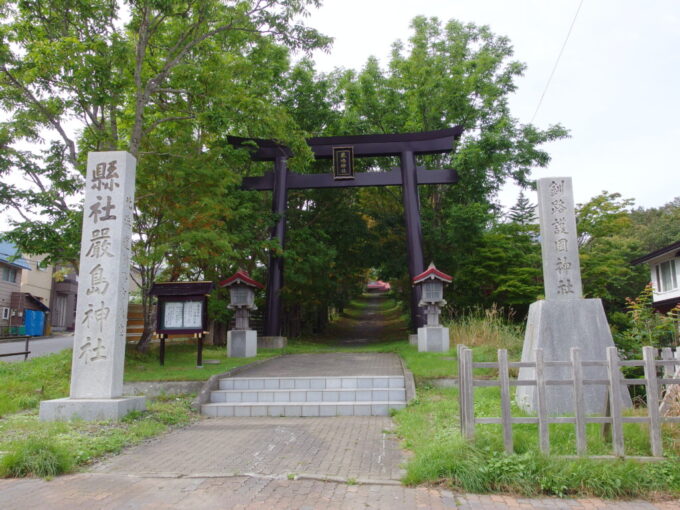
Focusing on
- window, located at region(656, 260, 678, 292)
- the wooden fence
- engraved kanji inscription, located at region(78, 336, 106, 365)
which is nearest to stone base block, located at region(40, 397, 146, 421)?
engraved kanji inscription, located at region(78, 336, 106, 365)

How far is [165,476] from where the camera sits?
488 cm

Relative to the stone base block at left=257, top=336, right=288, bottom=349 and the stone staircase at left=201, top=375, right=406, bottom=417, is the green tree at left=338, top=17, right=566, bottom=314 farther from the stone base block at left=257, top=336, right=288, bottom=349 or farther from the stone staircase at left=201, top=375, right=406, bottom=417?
the stone staircase at left=201, top=375, right=406, bottom=417

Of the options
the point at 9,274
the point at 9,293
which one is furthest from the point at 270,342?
the point at 9,274

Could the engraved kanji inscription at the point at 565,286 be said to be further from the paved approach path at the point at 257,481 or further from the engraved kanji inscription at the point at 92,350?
the engraved kanji inscription at the point at 92,350

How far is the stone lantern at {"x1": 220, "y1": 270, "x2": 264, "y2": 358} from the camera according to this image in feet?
46.4

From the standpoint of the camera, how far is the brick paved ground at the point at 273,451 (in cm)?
509

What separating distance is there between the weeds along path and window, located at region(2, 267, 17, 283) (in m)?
20.8

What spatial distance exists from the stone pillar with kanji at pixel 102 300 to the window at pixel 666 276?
25.5 meters

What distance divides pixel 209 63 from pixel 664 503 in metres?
12.4

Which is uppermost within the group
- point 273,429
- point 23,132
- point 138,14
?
point 138,14

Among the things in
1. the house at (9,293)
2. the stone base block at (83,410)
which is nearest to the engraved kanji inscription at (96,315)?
the stone base block at (83,410)

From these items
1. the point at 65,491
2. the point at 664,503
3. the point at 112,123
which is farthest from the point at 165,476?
the point at 112,123

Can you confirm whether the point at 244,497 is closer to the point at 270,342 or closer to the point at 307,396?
the point at 307,396

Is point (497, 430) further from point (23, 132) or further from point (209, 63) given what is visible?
point (23, 132)
